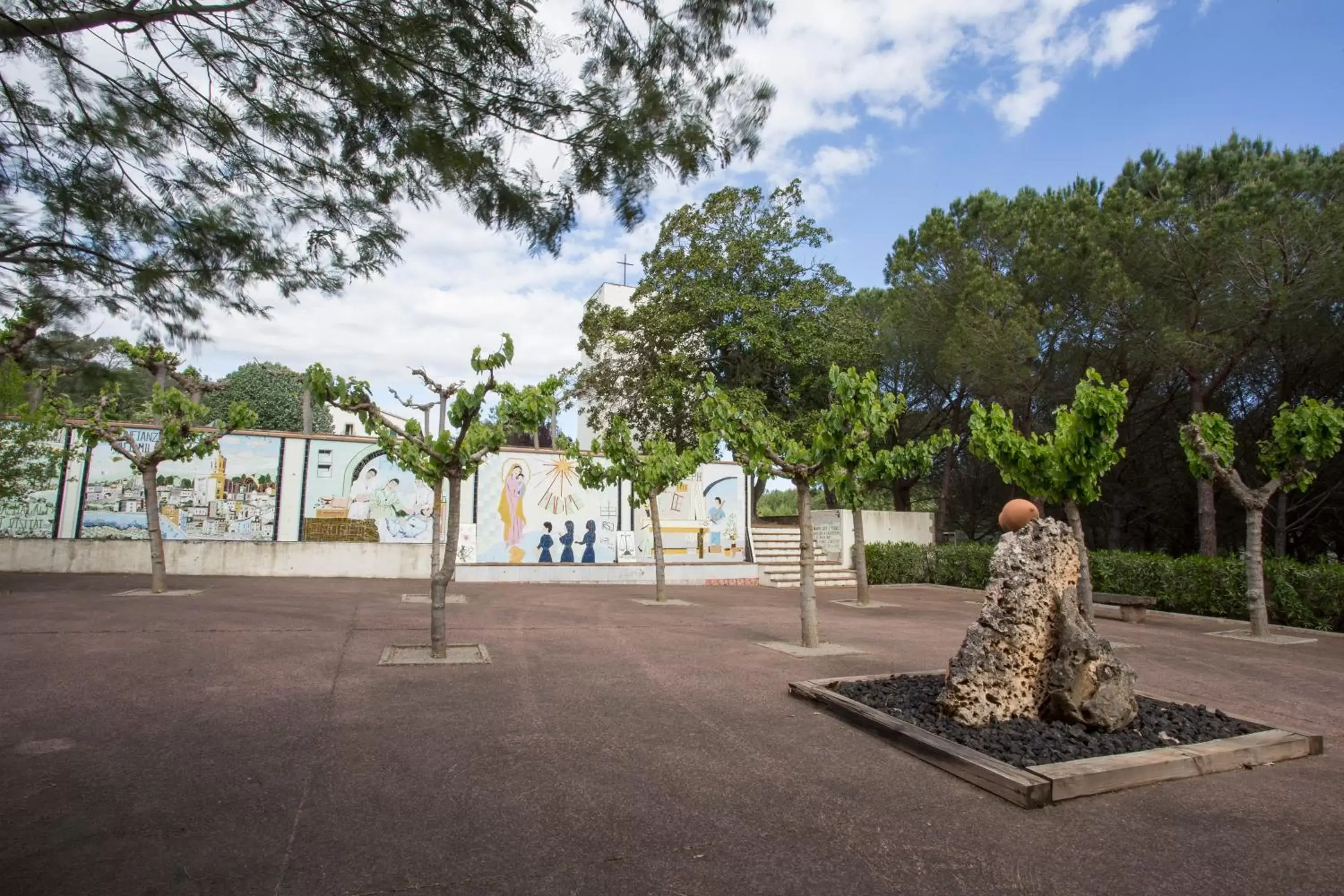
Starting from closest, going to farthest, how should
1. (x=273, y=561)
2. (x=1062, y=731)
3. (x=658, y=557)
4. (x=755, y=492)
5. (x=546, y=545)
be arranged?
1. (x=1062, y=731)
2. (x=658, y=557)
3. (x=273, y=561)
4. (x=546, y=545)
5. (x=755, y=492)

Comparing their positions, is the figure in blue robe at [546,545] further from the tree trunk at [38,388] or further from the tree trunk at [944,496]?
the tree trunk at [38,388]

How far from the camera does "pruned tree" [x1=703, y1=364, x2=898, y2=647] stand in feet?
28.5

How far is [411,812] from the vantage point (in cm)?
384

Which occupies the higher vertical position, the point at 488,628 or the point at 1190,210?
the point at 1190,210

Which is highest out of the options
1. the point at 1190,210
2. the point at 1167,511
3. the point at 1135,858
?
the point at 1190,210

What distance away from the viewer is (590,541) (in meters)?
21.6

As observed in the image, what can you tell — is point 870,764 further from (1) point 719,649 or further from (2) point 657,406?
(2) point 657,406

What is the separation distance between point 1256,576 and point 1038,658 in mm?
7892

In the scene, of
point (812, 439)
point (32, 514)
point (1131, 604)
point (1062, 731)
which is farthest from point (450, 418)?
point (32, 514)

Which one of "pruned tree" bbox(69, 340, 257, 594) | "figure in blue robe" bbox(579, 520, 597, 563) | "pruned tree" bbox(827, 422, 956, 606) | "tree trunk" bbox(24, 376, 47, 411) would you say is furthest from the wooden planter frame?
"figure in blue robe" bbox(579, 520, 597, 563)

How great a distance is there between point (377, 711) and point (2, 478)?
1247cm

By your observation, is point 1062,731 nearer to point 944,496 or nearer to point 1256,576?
point 1256,576


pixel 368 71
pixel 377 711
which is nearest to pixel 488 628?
pixel 377 711

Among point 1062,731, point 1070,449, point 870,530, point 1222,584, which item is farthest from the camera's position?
point 870,530
